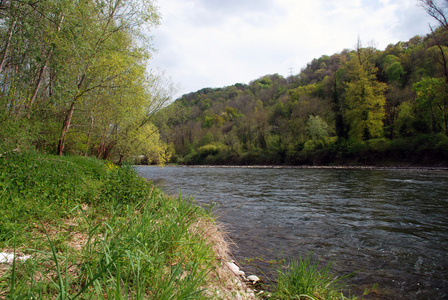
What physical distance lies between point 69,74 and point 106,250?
31.9ft

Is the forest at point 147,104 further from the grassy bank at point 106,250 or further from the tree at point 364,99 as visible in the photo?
the grassy bank at point 106,250

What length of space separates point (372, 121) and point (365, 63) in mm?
8877

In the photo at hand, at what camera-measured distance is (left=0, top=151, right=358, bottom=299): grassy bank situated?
2.08 m

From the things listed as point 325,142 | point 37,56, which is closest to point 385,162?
point 325,142

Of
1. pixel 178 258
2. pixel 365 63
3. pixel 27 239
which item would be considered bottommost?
pixel 178 258

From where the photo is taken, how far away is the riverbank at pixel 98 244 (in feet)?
6.82

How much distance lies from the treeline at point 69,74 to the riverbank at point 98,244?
9.82 ft

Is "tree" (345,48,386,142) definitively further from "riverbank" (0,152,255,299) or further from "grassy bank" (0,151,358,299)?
"riverbank" (0,152,255,299)

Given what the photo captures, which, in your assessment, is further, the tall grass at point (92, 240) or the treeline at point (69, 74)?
the treeline at point (69, 74)

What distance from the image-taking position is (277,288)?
11.2ft

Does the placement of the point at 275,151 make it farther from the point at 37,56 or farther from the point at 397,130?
the point at 37,56

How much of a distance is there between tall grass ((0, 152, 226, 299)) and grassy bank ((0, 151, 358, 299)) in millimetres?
13

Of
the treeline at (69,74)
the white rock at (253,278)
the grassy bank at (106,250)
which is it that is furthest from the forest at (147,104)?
the white rock at (253,278)

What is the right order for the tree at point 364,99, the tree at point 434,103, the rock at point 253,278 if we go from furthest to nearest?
the tree at point 364,99 < the tree at point 434,103 < the rock at point 253,278
